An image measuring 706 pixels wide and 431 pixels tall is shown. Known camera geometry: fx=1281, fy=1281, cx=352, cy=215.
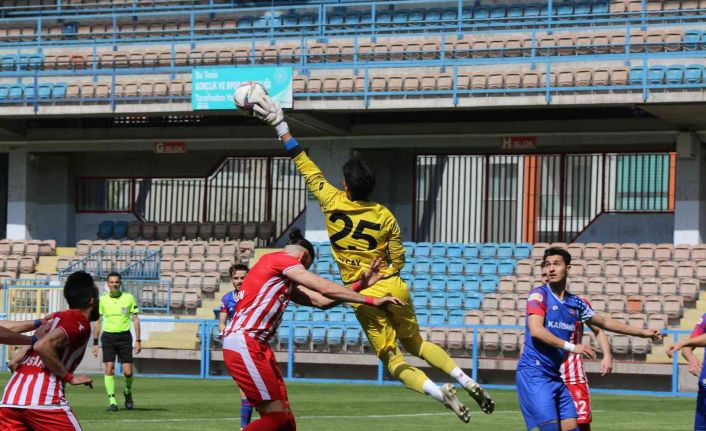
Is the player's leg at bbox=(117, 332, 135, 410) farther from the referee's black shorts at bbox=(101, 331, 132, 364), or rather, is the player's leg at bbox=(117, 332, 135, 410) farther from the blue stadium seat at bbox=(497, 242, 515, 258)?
the blue stadium seat at bbox=(497, 242, 515, 258)

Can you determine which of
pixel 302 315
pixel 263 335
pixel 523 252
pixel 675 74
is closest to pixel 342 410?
pixel 302 315

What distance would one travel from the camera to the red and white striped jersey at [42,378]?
338 inches

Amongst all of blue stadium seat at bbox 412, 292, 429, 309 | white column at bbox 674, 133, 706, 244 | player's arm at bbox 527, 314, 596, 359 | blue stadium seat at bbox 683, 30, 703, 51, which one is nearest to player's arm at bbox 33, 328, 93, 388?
player's arm at bbox 527, 314, 596, 359

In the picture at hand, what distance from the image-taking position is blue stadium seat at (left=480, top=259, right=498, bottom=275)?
30047mm

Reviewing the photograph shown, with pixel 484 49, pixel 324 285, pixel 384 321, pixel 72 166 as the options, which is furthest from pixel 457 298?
pixel 324 285

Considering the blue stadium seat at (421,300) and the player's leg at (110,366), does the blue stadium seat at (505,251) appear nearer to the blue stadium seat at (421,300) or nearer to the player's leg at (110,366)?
the blue stadium seat at (421,300)

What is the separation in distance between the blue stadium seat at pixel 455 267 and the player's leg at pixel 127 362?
12671 mm

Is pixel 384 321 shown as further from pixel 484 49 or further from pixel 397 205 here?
pixel 397 205

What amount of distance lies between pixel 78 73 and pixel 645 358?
17468mm

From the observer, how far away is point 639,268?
28469 millimetres

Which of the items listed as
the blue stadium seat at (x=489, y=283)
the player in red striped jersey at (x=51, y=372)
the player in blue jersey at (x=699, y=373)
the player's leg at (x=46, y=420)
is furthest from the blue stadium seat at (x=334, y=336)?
the player's leg at (x=46, y=420)

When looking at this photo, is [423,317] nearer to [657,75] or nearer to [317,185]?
[657,75]

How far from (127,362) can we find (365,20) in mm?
20417

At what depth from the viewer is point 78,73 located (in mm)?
34500
